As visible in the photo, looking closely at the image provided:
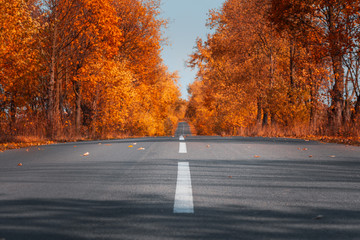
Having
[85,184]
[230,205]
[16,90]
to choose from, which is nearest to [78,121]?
[16,90]

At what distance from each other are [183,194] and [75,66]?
78.6 ft

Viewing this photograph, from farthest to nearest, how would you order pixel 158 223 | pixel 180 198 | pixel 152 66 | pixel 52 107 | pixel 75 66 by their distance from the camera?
pixel 152 66, pixel 75 66, pixel 52 107, pixel 180 198, pixel 158 223

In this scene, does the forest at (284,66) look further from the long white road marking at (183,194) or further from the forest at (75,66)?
the long white road marking at (183,194)

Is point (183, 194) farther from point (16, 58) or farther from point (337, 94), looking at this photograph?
point (16, 58)

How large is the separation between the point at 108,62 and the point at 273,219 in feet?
85.2

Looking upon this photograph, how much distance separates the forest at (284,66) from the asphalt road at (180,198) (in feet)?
37.8

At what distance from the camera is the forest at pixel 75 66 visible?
19578 millimetres

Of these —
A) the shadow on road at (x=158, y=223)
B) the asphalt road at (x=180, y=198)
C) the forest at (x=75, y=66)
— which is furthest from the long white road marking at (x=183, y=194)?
the forest at (x=75, y=66)

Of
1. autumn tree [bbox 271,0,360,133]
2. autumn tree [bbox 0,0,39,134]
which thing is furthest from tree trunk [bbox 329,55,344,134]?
autumn tree [bbox 0,0,39,134]

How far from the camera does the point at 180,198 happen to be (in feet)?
14.3

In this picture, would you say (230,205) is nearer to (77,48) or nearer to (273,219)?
→ (273,219)

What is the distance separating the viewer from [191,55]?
40031mm

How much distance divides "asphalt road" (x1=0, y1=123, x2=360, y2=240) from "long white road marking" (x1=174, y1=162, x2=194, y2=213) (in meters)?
0.04

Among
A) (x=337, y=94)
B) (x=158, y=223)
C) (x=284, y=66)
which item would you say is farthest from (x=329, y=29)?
(x=158, y=223)
